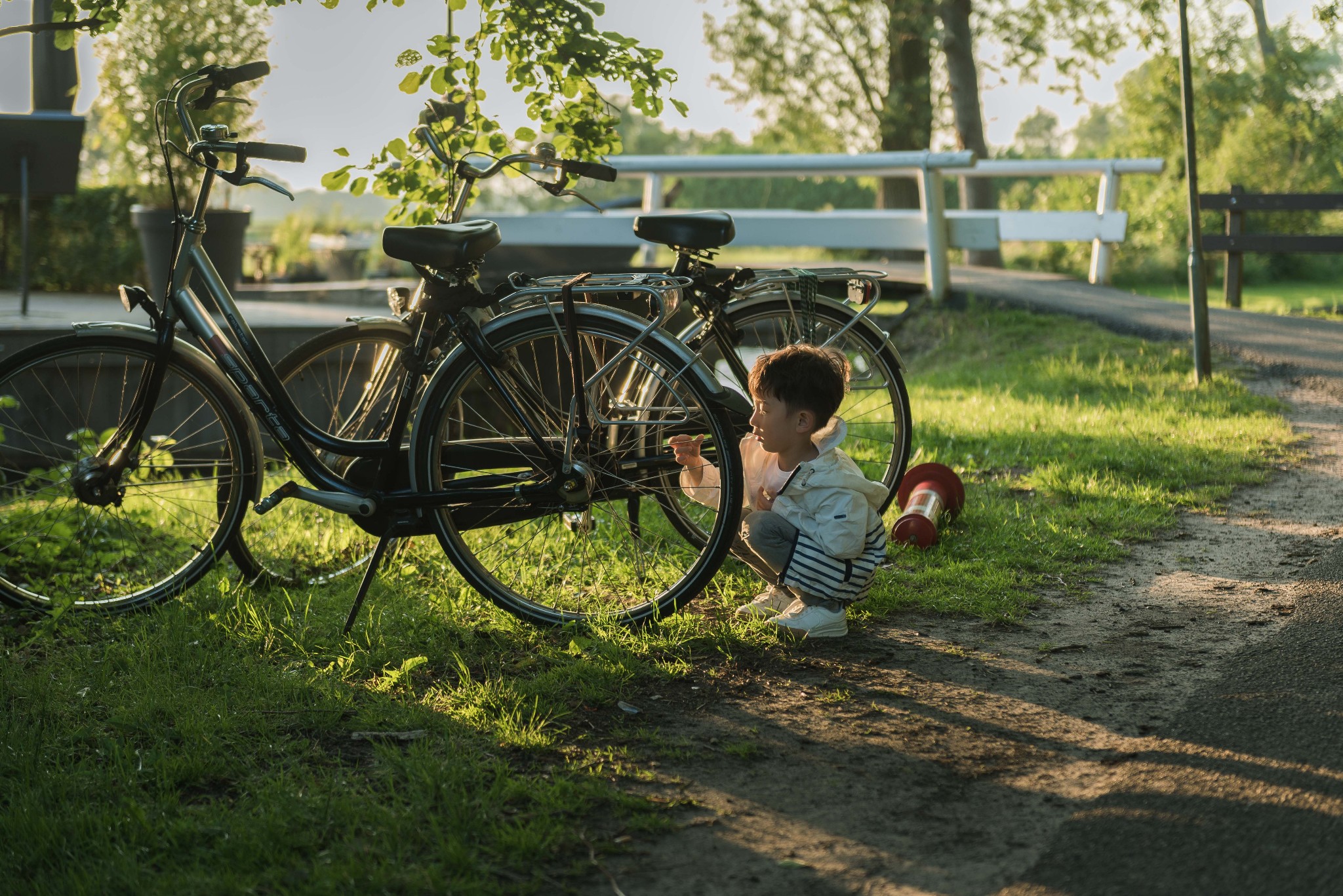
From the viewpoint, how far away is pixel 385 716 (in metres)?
3.14

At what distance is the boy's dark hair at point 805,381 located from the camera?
3662mm

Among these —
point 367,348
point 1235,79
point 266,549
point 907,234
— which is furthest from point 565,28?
point 1235,79

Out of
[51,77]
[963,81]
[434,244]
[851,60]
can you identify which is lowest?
[434,244]

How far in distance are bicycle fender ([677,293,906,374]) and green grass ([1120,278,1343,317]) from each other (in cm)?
748

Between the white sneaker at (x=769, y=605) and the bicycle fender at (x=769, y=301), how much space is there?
2.91ft

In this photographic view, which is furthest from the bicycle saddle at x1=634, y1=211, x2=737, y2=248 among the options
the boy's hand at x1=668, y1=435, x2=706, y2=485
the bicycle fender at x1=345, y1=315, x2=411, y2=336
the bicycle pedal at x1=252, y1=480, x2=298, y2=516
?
the bicycle pedal at x1=252, y1=480, x2=298, y2=516

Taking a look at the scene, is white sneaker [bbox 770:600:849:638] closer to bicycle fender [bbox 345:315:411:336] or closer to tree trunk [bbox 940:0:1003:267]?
bicycle fender [bbox 345:315:411:336]

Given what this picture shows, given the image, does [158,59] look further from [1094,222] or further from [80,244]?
[1094,222]

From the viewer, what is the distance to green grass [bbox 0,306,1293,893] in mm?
2445

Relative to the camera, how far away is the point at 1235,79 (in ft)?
70.0

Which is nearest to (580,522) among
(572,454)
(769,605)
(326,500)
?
(572,454)

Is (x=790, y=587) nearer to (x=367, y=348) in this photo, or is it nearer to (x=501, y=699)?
(x=501, y=699)

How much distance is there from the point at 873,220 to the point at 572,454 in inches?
291

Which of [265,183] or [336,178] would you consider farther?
[336,178]
